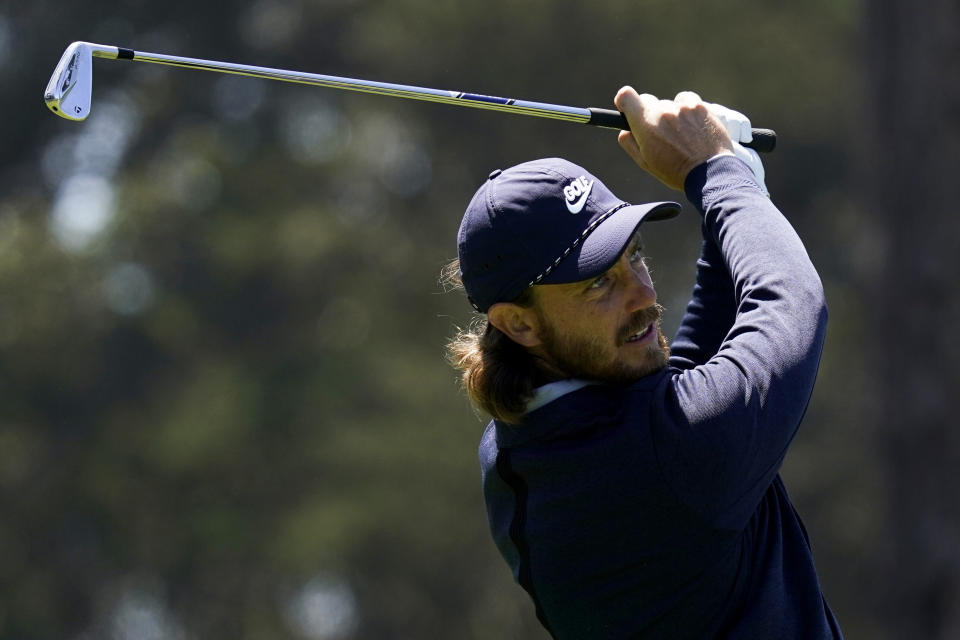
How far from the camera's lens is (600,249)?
2.31 metres

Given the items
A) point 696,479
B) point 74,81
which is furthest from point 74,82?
point 696,479

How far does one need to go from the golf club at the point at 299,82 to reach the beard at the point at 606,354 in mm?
382

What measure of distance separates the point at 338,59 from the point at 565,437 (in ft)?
30.9

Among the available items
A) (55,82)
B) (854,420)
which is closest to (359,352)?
(854,420)

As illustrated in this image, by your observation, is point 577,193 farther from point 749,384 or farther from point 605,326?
point 749,384

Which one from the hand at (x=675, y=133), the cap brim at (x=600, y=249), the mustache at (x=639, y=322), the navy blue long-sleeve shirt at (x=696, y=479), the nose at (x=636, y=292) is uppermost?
the hand at (x=675, y=133)

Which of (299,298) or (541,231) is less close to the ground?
(541,231)

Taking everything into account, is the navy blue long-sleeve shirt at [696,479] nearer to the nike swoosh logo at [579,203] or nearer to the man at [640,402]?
the man at [640,402]

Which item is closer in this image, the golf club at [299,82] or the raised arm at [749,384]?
the raised arm at [749,384]

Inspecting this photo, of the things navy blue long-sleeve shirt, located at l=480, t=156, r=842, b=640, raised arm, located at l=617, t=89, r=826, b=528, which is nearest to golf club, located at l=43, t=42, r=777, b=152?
navy blue long-sleeve shirt, located at l=480, t=156, r=842, b=640

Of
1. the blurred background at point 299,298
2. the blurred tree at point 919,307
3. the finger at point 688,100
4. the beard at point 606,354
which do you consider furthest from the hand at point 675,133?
the blurred background at point 299,298

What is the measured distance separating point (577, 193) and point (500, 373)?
29 centimetres

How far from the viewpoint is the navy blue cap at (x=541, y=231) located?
7.61 ft

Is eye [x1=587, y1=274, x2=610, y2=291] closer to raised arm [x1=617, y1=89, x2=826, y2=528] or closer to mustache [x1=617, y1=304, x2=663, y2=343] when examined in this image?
mustache [x1=617, y1=304, x2=663, y2=343]
